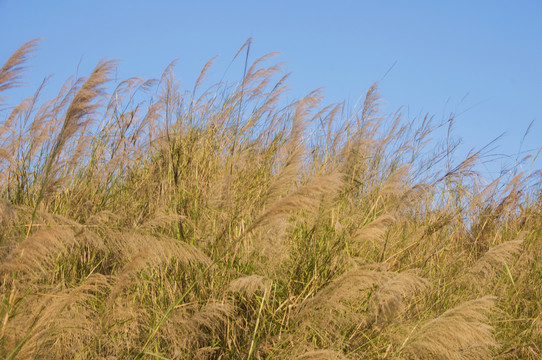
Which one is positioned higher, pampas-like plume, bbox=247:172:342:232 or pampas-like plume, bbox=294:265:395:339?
pampas-like plume, bbox=247:172:342:232

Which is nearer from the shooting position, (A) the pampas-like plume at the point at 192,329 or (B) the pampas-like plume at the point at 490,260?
(A) the pampas-like plume at the point at 192,329

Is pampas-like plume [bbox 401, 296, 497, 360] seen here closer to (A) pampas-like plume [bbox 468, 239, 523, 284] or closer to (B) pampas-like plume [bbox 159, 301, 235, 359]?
(A) pampas-like plume [bbox 468, 239, 523, 284]

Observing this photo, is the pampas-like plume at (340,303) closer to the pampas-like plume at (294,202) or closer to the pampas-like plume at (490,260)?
the pampas-like plume at (294,202)

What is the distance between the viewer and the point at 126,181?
13.6 ft

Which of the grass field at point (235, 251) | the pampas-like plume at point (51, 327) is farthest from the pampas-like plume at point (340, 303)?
the pampas-like plume at point (51, 327)

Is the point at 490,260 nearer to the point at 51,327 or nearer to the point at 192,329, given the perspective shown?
the point at 192,329

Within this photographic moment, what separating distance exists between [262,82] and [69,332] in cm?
249

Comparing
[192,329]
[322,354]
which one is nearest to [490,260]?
[322,354]

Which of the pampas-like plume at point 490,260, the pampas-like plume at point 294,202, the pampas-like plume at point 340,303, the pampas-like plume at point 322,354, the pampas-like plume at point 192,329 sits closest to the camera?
the pampas-like plume at point 294,202

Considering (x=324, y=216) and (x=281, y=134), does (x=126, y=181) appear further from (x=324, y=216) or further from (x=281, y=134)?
(x=324, y=216)

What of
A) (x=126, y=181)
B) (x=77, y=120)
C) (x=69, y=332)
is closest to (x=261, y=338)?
(x=69, y=332)

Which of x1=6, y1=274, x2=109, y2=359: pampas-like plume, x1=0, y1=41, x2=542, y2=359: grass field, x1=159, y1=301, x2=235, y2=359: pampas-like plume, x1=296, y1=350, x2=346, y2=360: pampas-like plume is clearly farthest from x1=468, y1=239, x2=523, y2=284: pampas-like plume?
x1=6, y1=274, x2=109, y2=359: pampas-like plume

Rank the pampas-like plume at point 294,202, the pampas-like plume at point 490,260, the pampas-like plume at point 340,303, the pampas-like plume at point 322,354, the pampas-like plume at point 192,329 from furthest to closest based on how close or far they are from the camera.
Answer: the pampas-like plume at point 490,260
the pampas-like plume at point 192,329
the pampas-like plume at point 340,303
the pampas-like plume at point 322,354
the pampas-like plume at point 294,202

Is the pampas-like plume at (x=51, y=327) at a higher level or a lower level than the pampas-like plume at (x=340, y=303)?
lower
